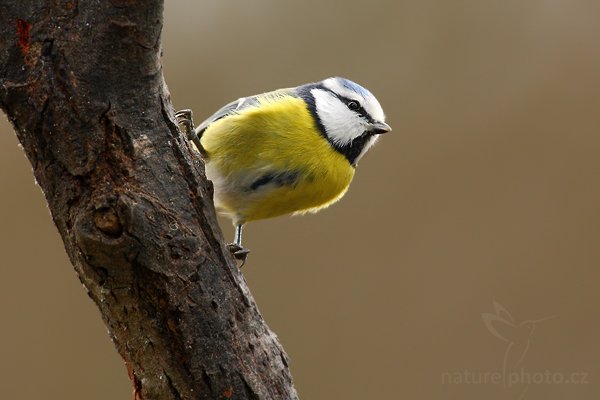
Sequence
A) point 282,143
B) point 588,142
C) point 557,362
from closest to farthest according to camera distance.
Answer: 1. point 282,143
2. point 557,362
3. point 588,142

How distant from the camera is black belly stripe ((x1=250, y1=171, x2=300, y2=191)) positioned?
4.70ft

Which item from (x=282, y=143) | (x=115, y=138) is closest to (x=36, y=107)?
(x=115, y=138)

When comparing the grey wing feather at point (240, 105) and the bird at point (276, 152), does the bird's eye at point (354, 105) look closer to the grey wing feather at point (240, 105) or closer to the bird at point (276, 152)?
the bird at point (276, 152)

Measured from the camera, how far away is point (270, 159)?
4.69 feet

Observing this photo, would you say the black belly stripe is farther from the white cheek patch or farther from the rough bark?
the rough bark

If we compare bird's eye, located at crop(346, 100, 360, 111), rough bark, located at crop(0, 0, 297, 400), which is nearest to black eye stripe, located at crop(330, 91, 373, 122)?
bird's eye, located at crop(346, 100, 360, 111)

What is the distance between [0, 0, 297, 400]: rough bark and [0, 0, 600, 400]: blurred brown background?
3.33 feet

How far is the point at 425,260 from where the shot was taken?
2.00 m

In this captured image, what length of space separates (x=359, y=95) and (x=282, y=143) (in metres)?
0.27

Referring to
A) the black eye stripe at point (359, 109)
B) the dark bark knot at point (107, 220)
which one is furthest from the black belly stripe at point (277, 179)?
the dark bark knot at point (107, 220)

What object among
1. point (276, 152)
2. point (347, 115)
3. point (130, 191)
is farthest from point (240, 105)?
point (130, 191)

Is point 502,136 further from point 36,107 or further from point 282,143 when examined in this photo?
point 36,107

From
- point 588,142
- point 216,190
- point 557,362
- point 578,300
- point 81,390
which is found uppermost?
point 216,190

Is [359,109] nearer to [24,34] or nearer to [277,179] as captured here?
[277,179]
